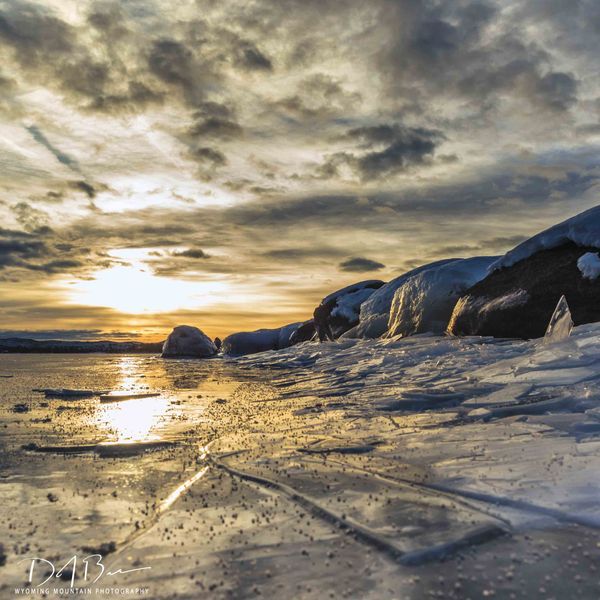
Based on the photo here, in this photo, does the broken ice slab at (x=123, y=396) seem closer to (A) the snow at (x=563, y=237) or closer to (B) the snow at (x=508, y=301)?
(B) the snow at (x=508, y=301)

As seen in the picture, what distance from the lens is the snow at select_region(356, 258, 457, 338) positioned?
16.1m

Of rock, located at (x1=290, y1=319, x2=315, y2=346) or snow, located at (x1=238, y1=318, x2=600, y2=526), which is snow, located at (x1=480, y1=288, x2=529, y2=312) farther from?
rock, located at (x1=290, y1=319, x2=315, y2=346)

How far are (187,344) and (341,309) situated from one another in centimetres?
1519

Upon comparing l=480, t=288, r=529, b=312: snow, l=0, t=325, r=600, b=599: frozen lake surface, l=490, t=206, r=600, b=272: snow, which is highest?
l=490, t=206, r=600, b=272: snow

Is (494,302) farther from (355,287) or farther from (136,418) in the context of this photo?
(355,287)

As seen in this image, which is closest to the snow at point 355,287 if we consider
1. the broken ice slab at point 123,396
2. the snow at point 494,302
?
the snow at point 494,302

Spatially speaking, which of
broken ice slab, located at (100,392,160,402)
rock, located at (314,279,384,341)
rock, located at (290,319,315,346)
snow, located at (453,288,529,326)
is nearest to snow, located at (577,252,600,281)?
snow, located at (453,288,529,326)

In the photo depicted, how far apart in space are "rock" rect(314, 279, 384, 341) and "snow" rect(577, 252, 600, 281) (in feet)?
39.6

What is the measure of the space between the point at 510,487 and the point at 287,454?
140 centimetres

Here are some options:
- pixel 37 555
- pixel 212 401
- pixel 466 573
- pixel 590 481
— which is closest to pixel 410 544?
pixel 466 573

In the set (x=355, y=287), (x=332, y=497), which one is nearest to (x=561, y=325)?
(x=332, y=497)

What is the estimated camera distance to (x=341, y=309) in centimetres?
2086

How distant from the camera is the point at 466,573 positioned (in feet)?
4.93

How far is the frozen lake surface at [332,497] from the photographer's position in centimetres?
154
